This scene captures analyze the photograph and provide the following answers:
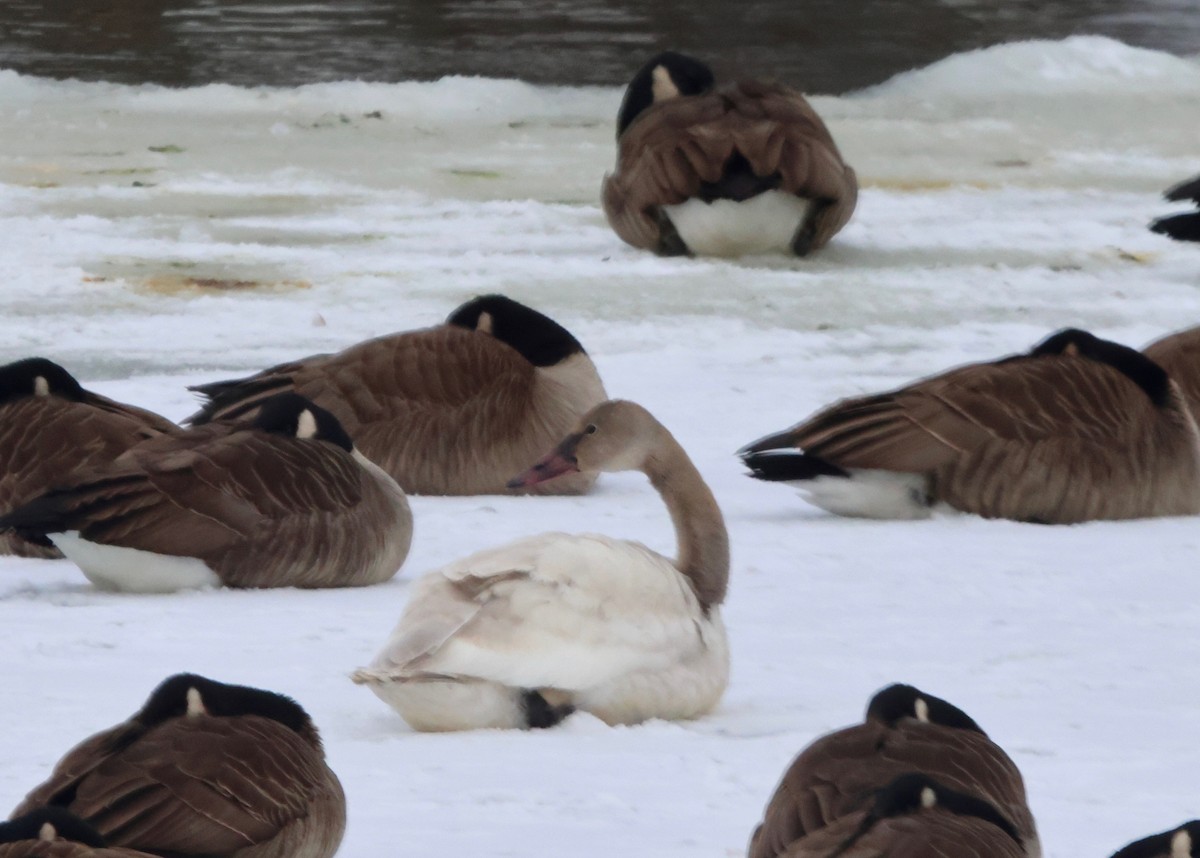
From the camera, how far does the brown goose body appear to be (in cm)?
275

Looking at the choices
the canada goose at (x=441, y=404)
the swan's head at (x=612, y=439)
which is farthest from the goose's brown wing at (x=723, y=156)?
the swan's head at (x=612, y=439)

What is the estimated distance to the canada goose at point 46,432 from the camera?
5836mm

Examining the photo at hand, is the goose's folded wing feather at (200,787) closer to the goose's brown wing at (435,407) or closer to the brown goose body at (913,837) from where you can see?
the brown goose body at (913,837)

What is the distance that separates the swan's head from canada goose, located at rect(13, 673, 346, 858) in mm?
1560

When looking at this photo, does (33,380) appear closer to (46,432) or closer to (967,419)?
(46,432)

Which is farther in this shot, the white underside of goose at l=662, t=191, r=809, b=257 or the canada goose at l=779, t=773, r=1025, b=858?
the white underside of goose at l=662, t=191, r=809, b=257

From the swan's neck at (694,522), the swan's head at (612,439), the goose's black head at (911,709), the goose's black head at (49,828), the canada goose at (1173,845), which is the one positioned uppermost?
the goose's black head at (49,828)

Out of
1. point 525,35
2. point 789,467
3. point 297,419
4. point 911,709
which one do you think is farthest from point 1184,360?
point 525,35

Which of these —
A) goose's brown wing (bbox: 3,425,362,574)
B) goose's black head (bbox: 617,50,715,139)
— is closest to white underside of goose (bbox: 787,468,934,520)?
goose's brown wing (bbox: 3,425,362,574)

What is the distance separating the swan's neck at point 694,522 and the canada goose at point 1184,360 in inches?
102

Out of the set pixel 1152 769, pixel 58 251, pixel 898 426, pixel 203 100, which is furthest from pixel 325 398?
pixel 203 100

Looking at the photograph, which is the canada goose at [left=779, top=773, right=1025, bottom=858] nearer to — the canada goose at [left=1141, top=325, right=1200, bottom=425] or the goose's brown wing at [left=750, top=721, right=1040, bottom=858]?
the goose's brown wing at [left=750, top=721, right=1040, bottom=858]

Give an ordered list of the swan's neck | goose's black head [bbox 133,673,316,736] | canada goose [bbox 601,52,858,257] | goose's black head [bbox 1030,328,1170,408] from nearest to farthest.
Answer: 1. goose's black head [bbox 133,673,316,736]
2. the swan's neck
3. goose's black head [bbox 1030,328,1170,408]
4. canada goose [bbox 601,52,858,257]

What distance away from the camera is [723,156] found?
1022cm
